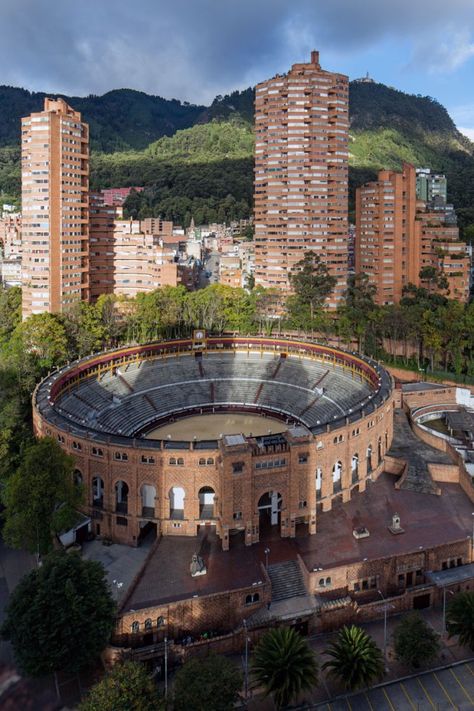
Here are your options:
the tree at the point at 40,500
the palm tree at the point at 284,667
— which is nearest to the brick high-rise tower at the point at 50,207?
the tree at the point at 40,500

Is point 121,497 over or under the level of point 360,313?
under

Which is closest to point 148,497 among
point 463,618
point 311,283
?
point 463,618

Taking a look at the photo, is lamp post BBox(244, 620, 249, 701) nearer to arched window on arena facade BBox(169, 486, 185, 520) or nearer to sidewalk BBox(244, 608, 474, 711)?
sidewalk BBox(244, 608, 474, 711)

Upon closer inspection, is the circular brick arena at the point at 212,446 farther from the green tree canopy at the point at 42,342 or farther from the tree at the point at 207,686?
the tree at the point at 207,686

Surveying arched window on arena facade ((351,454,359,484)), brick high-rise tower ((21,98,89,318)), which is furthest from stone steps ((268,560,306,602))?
brick high-rise tower ((21,98,89,318))

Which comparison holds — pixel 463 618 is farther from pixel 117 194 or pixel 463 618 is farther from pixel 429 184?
pixel 117 194

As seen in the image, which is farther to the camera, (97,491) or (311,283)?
(311,283)
